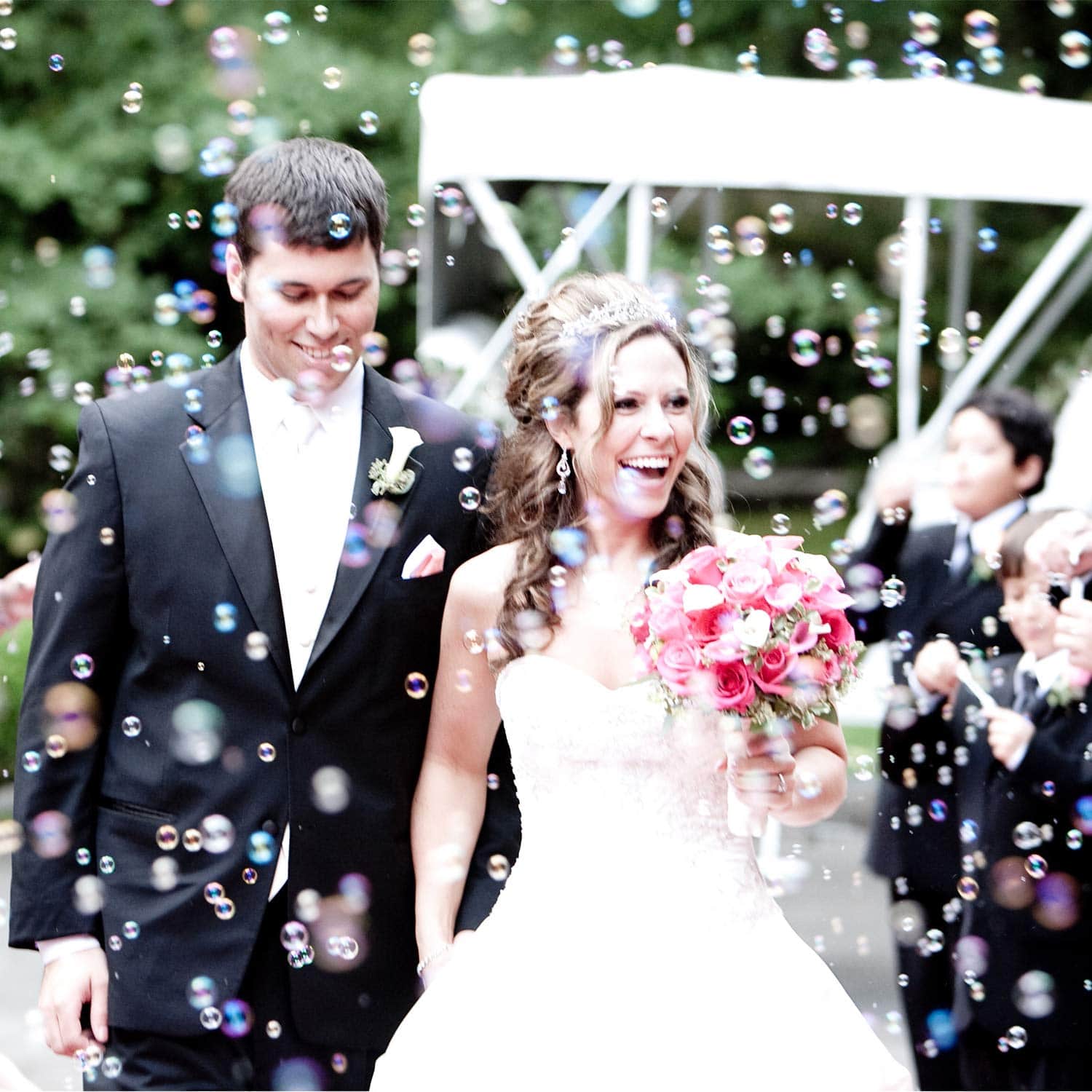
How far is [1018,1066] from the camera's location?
380 centimetres

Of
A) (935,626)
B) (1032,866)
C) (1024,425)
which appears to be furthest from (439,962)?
(1024,425)

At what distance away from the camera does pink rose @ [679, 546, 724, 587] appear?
2.54 metres

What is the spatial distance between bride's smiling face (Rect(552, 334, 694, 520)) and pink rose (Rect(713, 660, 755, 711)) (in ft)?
1.47

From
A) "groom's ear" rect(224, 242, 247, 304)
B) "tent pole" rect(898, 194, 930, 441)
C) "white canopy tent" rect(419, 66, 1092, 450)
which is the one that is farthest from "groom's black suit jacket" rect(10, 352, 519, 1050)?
"tent pole" rect(898, 194, 930, 441)

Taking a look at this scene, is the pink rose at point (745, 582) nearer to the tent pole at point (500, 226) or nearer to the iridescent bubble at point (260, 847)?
the iridescent bubble at point (260, 847)

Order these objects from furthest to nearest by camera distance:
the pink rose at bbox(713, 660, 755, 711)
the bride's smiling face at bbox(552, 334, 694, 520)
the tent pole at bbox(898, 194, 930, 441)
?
the tent pole at bbox(898, 194, 930, 441) → the bride's smiling face at bbox(552, 334, 694, 520) → the pink rose at bbox(713, 660, 755, 711)

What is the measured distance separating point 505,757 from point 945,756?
4.52 feet

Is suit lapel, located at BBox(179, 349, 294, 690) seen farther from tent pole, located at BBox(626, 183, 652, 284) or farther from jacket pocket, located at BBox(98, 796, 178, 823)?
tent pole, located at BBox(626, 183, 652, 284)

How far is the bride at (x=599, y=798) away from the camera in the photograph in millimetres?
2605

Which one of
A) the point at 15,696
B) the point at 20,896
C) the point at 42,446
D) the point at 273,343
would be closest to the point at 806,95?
the point at 15,696

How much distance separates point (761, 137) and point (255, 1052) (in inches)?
235

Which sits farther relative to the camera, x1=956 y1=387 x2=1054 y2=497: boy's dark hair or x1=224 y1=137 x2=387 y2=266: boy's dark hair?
x1=956 y1=387 x2=1054 y2=497: boy's dark hair

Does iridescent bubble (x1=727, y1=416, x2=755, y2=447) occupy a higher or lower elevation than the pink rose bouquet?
higher

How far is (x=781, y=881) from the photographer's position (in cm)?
299
